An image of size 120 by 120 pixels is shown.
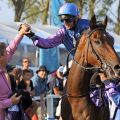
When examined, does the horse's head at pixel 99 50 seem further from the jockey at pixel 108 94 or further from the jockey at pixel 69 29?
the jockey at pixel 69 29

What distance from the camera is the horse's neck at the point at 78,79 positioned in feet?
23.0

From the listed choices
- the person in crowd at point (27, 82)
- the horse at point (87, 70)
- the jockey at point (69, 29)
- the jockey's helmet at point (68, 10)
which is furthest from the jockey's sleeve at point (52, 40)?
the person in crowd at point (27, 82)

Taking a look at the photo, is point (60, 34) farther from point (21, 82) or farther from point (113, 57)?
point (21, 82)

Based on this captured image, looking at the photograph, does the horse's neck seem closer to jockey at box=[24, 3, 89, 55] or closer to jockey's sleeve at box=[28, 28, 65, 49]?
jockey at box=[24, 3, 89, 55]

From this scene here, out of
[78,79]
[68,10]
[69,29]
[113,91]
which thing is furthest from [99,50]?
Result: [68,10]

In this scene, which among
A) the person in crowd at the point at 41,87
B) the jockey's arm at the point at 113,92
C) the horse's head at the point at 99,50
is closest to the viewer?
the horse's head at the point at 99,50

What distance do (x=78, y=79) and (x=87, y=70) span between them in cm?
21

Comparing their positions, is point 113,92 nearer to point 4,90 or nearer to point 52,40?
point 52,40

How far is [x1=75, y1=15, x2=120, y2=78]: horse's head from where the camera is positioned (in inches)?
257

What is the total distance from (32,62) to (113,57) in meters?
14.7

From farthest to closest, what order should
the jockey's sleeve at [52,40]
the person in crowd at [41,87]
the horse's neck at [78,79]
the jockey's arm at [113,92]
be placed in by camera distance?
the person in crowd at [41,87]
the jockey's sleeve at [52,40]
the jockey's arm at [113,92]
the horse's neck at [78,79]

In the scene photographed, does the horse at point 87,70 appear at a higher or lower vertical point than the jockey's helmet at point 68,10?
lower

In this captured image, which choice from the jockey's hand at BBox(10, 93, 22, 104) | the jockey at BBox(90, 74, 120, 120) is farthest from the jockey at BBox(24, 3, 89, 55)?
the jockey's hand at BBox(10, 93, 22, 104)

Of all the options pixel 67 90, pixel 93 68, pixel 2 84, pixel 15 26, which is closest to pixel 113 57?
pixel 93 68
